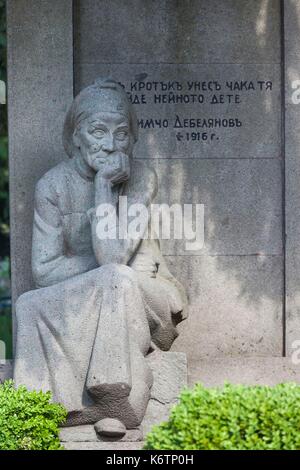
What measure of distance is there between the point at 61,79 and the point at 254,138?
1575 mm

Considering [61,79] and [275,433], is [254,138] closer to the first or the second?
[61,79]

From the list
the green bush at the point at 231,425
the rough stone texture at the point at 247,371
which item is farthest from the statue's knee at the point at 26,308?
the green bush at the point at 231,425

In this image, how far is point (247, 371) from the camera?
10680mm

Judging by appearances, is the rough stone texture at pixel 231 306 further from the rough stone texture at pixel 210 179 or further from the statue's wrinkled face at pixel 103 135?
the statue's wrinkled face at pixel 103 135

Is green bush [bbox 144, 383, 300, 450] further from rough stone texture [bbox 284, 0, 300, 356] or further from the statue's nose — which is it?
rough stone texture [bbox 284, 0, 300, 356]

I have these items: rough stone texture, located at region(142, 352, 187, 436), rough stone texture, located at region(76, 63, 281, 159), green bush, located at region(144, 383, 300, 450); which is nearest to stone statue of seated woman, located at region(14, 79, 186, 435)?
rough stone texture, located at region(142, 352, 187, 436)

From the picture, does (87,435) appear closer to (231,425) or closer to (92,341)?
(92,341)

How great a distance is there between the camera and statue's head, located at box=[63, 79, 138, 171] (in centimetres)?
1012

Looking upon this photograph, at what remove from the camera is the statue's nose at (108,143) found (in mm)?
10109

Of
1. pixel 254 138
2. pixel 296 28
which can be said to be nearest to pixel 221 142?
pixel 254 138

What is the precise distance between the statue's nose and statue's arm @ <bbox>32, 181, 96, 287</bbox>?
548 millimetres

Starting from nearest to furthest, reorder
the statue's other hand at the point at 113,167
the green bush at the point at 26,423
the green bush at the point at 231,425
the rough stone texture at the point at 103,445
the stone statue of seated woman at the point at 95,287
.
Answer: the green bush at the point at 231,425
the green bush at the point at 26,423
the rough stone texture at the point at 103,445
the stone statue of seated woman at the point at 95,287
the statue's other hand at the point at 113,167

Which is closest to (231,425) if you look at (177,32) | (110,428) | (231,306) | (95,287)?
(110,428)

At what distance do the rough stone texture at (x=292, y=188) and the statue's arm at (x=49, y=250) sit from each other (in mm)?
1720
